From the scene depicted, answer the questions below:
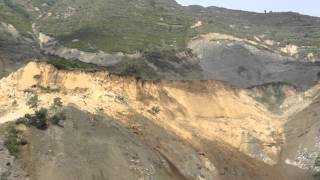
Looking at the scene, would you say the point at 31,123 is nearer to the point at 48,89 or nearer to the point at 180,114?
the point at 48,89

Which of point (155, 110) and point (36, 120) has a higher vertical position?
point (36, 120)

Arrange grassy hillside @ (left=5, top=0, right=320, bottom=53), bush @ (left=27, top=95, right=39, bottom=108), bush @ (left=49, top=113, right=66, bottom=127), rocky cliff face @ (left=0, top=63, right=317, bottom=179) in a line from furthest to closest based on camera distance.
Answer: grassy hillside @ (left=5, top=0, right=320, bottom=53)
rocky cliff face @ (left=0, top=63, right=317, bottom=179)
bush @ (left=27, top=95, right=39, bottom=108)
bush @ (left=49, top=113, right=66, bottom=127)

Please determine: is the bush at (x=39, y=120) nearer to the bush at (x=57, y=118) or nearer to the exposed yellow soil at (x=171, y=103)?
the bush at (x=57, y=118)

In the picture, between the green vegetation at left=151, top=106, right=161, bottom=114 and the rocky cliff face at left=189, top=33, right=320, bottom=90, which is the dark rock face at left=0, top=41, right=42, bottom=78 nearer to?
the rocky cliff face at left=189, top=33, right=320, bottom=90

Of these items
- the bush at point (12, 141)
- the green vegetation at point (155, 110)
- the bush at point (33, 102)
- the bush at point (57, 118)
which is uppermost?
the bush at point (33, 102)

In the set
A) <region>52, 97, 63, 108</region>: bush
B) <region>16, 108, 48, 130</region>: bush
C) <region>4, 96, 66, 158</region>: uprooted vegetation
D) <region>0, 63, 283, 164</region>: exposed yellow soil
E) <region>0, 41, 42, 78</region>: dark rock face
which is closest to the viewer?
<region>4, 96, 66, 158</region>: uprooted vegetation

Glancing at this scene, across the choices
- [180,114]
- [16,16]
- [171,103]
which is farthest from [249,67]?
[180,114]

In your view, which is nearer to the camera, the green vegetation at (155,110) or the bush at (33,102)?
the bush at (33,102)

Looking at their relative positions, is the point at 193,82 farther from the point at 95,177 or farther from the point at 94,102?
the point at 95,177

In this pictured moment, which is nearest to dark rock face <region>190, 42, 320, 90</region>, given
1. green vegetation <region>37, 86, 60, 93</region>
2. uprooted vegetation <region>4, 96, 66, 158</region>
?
green vegetation <region>37, 86, 60, 93</region>

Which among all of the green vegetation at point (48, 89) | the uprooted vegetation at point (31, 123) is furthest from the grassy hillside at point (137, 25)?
the uprooted vegetation at point (31, 123)
